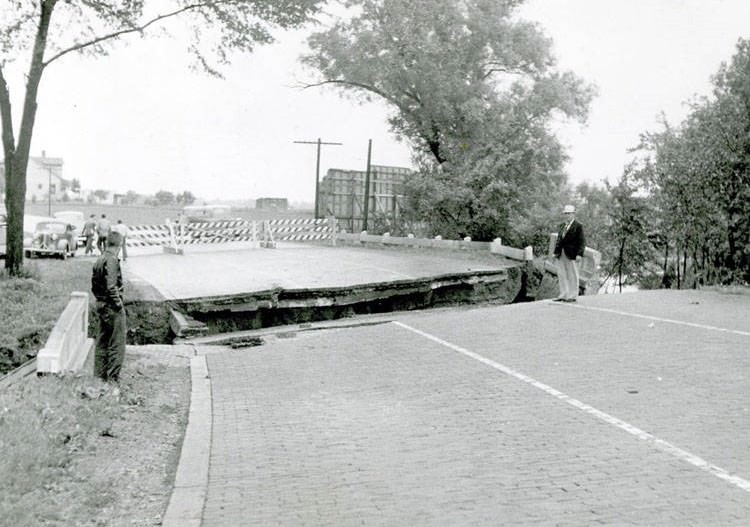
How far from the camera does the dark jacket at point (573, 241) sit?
14312 mm

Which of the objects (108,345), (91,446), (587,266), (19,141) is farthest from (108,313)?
(587,266)

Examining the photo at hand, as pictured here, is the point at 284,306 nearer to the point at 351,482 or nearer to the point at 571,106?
the point at 351,482

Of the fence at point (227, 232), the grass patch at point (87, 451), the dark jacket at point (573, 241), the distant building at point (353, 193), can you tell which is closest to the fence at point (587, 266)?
the dark jacket at point (573, 241)

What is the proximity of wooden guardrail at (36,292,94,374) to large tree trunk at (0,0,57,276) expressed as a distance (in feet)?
24.0

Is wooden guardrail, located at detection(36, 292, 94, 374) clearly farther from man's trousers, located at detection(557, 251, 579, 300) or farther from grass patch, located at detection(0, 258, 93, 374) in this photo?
man's trousers, located at detection(557, 251, 579, 300)

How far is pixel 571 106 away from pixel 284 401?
28894mm

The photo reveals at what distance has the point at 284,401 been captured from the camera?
8305mm

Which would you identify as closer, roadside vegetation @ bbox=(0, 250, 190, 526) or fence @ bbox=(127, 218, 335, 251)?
roadside vegetation @ bbox=(0, 250, 190, 526)

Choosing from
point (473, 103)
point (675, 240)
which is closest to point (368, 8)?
point (473, 103)

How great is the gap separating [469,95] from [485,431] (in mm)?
28510

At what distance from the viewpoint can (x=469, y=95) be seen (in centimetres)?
3375

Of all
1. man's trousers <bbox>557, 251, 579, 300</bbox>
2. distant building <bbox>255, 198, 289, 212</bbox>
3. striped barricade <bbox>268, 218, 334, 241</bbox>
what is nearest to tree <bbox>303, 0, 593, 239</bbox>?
striped barricade <bbox>268, 218, 334, 241</bbox>

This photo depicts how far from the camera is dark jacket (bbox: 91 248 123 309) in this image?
8875mm

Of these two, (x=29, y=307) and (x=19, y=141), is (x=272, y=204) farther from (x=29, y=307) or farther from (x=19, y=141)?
(x=29, y=307)
